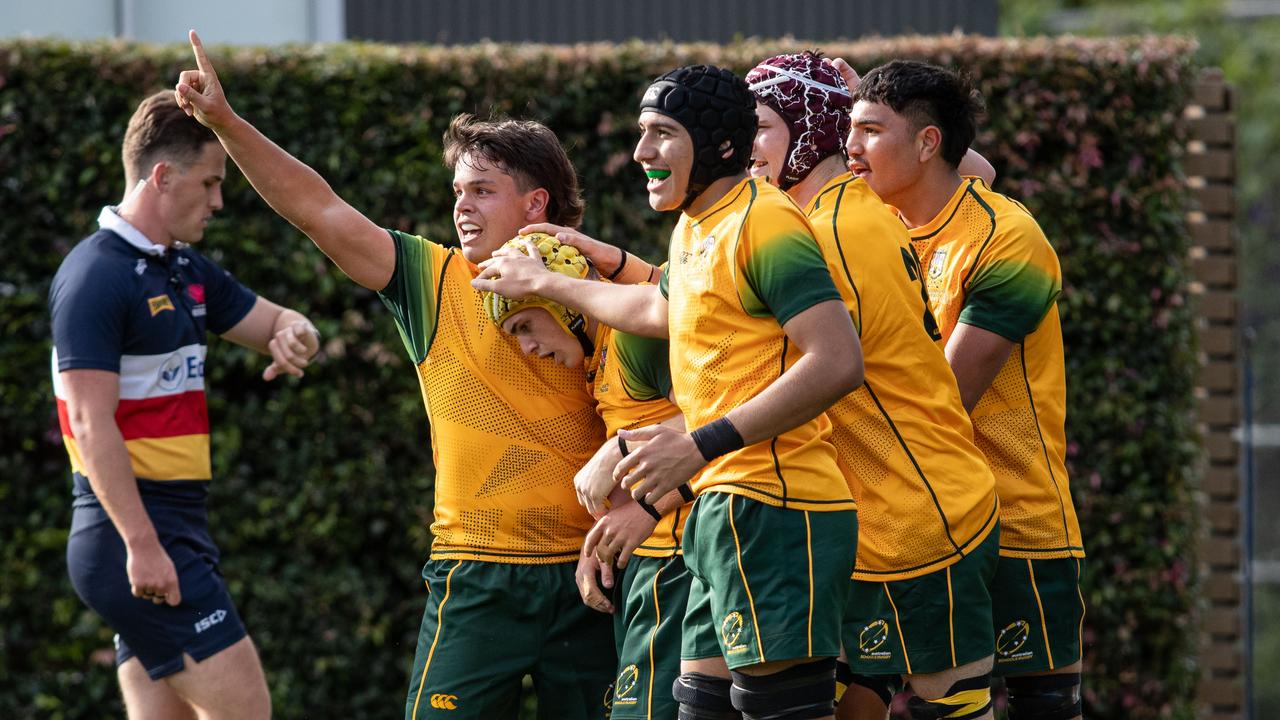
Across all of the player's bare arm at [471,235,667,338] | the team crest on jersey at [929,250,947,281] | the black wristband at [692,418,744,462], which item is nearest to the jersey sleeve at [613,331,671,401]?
the player's bare arm at [471,235,667,338]

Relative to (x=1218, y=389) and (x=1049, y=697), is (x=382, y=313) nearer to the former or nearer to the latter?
(x=1049, y=697)

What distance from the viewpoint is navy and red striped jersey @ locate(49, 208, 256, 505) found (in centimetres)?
503

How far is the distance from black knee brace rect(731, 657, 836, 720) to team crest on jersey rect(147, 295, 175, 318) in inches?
107

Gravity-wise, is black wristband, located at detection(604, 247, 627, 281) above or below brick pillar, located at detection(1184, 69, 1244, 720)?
above

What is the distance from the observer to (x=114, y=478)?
16.1 feet

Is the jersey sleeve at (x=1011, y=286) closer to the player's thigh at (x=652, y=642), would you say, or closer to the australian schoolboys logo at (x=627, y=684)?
the player's thigh at (x=652, y=642)

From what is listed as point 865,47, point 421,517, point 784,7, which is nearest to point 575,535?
point 421,517

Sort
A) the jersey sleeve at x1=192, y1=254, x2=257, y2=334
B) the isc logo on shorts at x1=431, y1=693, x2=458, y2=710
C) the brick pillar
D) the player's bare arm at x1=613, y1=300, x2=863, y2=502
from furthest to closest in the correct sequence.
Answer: the brick pillar → the jersey sleeve at x1=192, y1=254, x2=257, y2=334 → the isc logo on shorts at x1=431, y1=693, x2=458, y2=710 → the player's bare arm at x1=613, y1=300, x2=863, y2=502

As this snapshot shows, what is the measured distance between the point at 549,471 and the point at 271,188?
1112 millimetres

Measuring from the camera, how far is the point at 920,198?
4.42 m

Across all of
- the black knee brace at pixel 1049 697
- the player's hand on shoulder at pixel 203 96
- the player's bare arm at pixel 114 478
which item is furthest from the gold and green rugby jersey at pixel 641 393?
the player's bare arm at pixel 114 478

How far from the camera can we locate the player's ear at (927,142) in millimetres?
4328

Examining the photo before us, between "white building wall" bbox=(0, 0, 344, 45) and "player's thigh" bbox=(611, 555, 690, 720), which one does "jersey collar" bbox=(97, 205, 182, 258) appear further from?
"white building wall" bbox=(0, 0, 344, 45)

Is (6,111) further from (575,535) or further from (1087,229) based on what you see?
(1087,229)
